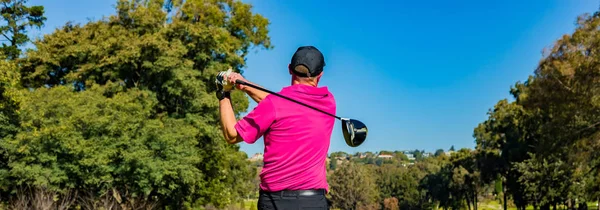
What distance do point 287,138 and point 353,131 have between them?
448mm

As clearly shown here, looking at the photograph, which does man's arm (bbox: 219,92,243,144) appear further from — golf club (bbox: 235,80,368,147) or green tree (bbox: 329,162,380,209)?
green tree (bbox: 329,162,380,209)

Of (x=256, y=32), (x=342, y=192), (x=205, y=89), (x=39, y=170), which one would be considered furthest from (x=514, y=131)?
(x=39, y=170)

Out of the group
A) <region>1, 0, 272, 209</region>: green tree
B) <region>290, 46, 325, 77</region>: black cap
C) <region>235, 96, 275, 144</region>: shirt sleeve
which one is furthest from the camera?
<region>1, 0, 272, 209</region>: green tree

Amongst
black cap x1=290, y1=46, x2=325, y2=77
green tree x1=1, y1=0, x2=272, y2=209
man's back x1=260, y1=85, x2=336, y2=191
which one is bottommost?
man's back x1=260, y1=85, x2=336, y2=191

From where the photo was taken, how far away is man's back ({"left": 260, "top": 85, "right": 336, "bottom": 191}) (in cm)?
277

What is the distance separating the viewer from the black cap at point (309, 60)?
2.95 m

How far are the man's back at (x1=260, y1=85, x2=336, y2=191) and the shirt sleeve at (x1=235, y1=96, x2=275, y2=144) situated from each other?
0.10ft

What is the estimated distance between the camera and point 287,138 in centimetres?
278

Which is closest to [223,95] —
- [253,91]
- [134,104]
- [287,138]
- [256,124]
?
[253,91]

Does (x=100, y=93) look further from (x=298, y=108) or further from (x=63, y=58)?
(x=298, y=108)

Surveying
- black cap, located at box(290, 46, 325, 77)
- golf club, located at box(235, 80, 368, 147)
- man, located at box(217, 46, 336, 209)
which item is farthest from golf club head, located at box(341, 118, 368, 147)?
black cap, located at box(290, 46, 325, 77)

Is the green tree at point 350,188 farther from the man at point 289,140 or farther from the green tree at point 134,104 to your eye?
the man at point 289,140

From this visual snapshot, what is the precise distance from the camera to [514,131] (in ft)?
160

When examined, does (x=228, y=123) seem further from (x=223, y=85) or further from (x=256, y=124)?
(x=223, y=85)
